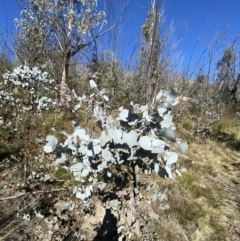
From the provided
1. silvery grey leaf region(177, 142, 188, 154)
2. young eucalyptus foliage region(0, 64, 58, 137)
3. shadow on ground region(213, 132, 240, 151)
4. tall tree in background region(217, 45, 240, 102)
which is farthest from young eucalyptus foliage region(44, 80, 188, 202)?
tall tree in background region(217, 45, 240, 102)

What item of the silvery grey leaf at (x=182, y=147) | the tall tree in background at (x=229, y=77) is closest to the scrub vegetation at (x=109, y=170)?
the silvery grey leaf at (x=182, y=147)

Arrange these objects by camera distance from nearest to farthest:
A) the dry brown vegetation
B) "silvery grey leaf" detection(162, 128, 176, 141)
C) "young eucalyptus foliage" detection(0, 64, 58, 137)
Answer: "silvery grey leaf" detection(162, 128, 176, 141)
the dry brown vegetation
"young eucalyptus foliage" detection(0, 64, 58, 137)

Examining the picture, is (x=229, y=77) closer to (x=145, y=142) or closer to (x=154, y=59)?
(x=154, y=59)

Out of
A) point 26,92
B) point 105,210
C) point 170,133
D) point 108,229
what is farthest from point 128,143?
point 26,92

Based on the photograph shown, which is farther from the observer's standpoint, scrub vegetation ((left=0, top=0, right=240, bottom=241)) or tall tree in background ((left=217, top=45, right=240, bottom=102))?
tall tree in background ((left=217, top=45, right=240, bottom=102))

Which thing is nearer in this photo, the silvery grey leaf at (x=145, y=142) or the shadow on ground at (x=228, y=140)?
the silvery grey leaf at (x=145, y=142)

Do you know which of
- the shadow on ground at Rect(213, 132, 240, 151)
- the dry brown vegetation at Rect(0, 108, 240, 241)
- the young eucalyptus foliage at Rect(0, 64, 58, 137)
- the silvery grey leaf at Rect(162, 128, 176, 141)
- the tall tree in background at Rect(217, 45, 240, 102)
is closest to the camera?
the silvery grey leaf at Rect(162, 128, 176, 141)

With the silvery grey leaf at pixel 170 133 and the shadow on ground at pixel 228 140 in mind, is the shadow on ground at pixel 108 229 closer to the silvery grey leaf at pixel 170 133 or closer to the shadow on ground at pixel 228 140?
the silvery grey leaf at pixel 170 133

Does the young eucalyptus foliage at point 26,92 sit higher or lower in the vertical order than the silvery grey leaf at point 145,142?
higher

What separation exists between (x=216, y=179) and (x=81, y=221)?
2822 millimetres

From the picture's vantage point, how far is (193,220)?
8.96 feet

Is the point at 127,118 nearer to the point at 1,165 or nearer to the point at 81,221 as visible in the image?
the point at 81,221

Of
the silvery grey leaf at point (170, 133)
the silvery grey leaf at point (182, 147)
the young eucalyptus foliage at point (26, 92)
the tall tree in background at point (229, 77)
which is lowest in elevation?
the silvery grey leaf at point (182, 147)

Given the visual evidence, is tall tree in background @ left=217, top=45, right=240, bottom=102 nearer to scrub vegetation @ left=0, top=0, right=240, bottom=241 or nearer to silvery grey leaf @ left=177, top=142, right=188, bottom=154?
scrub vegetation @ left=0, top=0, right=240, bottom=241
